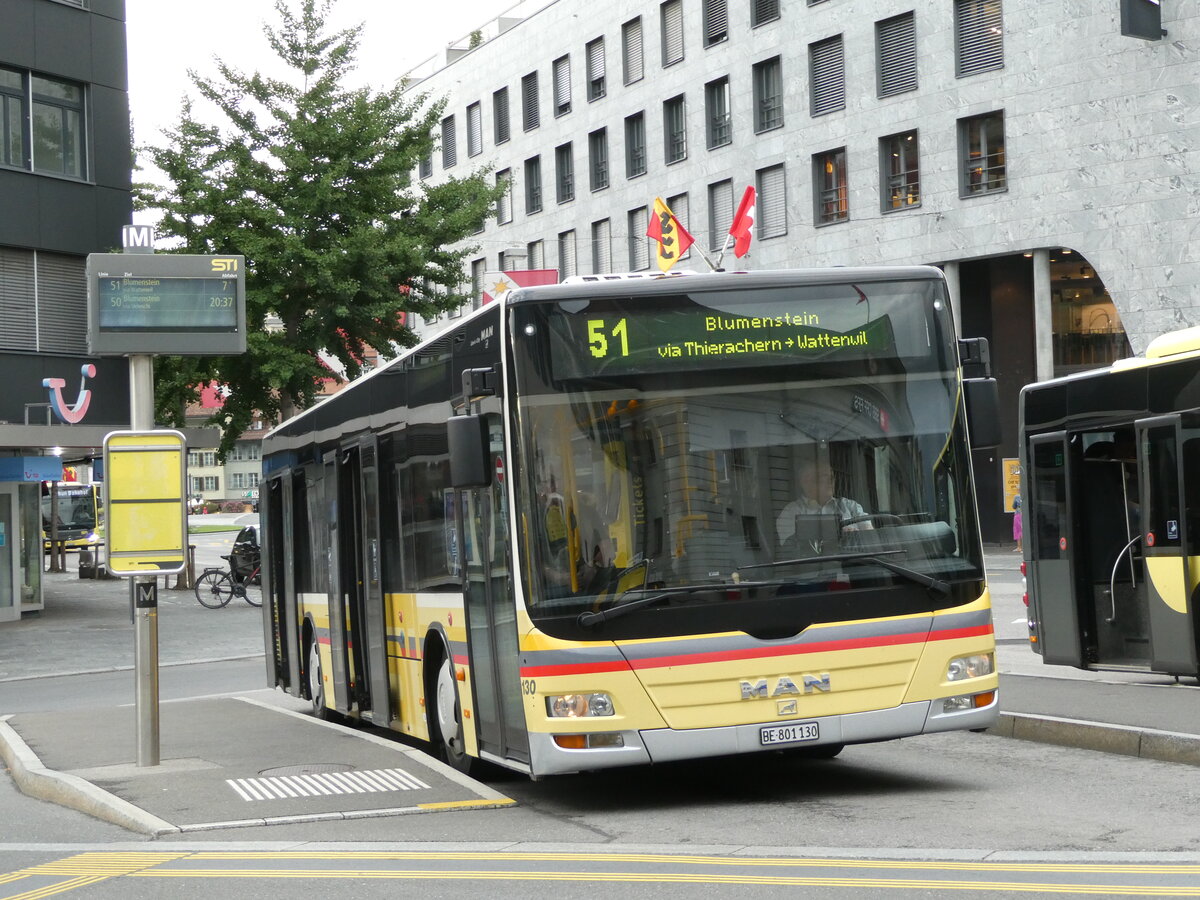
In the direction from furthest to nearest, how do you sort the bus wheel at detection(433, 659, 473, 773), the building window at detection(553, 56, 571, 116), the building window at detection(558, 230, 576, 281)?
the building window at detection(553, 56, 571, 116) < the building window at detection(558, 230, 576, 281) < the bus wheel at detection(433, 659, 473, 773)

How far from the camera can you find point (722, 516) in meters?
8.95

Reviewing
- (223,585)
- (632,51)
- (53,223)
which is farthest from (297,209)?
(632,51)

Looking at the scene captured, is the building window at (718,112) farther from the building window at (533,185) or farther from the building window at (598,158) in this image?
the building window at (533,185)

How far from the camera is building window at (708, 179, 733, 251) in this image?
48.7 m

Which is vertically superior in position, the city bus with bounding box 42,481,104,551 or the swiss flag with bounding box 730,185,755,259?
the swiss flag with bounding box 730,185,755,259

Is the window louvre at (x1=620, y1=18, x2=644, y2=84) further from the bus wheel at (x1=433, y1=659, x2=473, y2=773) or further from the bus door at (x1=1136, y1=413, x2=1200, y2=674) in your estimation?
the bus wheel at (x1=433, y1=659, x2=473, y2=773)

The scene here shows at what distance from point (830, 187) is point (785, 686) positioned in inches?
1455

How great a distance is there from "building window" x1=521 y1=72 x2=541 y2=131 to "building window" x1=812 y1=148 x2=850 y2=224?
1641cm

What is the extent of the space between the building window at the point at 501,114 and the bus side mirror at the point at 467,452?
53.4 meters

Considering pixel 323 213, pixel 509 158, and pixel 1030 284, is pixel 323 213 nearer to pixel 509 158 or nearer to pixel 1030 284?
pixel 1030 284

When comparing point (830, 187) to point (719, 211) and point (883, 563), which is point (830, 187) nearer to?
point (719, 211)

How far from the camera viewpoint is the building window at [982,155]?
132 feet

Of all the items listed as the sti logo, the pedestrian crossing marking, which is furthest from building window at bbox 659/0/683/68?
the pedestrian crossing marking

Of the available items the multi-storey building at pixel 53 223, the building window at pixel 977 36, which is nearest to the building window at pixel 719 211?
the building window at pixel 977 36
